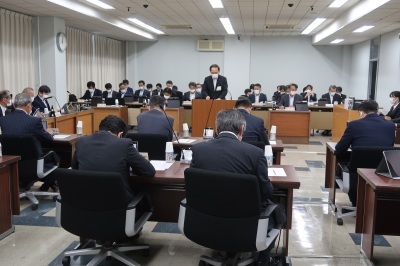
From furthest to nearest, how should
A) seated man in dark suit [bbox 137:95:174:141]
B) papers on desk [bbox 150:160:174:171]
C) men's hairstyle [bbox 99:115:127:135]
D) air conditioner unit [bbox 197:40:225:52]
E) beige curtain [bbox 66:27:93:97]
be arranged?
1. air conditioner unit [bbox 197:40:225:52]
2. beige curtain [bbox 66:27:93:97]
3. seated man in dark suit [bbox 137:95:174:141]
4. papers on desk [bbox 150:160:174:171]
5. men's hairstyle [bbox 99:115:127:135]

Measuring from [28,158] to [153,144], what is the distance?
1.30 metres

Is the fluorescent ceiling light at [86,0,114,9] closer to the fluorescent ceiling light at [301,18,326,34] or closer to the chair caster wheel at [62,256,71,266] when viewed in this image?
the fluorescent ceiling light at [301,18,326,34]

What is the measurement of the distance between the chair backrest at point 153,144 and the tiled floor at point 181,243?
0.69 meters

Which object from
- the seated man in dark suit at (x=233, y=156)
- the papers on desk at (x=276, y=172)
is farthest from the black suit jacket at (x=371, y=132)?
the seated man in dark suit at (x=233, y=156)

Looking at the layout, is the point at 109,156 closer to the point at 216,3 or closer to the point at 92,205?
the point at 92,205

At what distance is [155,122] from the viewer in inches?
179

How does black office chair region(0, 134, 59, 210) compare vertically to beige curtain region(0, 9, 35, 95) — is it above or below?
below

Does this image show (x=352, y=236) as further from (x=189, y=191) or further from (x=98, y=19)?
(x=98, y=19)

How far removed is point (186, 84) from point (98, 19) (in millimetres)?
6054

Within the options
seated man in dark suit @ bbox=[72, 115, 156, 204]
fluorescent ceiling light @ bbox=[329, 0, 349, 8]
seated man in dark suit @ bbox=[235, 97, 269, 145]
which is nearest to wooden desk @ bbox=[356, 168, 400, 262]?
seated man in dark suit @ bbox=[235, 97, 269, 145]

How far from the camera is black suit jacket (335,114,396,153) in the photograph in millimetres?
3908

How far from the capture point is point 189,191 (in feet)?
7.85

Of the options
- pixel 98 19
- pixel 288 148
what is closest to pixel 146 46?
pixel 98 19

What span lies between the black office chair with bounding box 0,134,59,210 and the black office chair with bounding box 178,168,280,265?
95.4 inches
